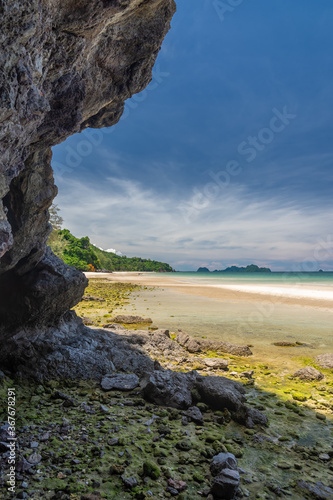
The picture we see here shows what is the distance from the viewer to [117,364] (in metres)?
7.31

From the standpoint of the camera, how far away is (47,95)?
196 inches

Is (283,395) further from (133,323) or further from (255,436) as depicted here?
(133,323)

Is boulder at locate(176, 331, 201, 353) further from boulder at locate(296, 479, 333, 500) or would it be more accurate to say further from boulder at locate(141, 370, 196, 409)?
boulder at locate(296, 479, 333, 500)

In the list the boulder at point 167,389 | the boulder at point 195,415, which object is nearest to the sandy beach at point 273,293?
the boulder at point 167,389

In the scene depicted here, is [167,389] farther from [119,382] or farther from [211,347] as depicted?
[211,347]

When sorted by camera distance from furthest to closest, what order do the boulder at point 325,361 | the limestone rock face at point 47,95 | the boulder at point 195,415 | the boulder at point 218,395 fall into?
the boulder at point 325,361 < the boulder at point 218,395 < the boulder at point 195,415 < the limestone rock face at point 47,95

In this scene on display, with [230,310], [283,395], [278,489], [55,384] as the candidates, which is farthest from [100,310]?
[278,489]

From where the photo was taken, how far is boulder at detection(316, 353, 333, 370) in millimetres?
8717

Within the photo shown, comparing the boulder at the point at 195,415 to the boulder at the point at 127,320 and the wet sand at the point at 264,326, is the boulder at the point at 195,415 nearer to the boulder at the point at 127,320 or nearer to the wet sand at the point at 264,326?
the wet sand at the point at 264,326

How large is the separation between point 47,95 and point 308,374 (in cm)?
953

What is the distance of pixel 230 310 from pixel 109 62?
663 inches

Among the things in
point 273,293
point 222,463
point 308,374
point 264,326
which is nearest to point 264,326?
point 264,326

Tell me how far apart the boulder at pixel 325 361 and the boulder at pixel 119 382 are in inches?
251

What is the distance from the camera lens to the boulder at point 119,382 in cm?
602
